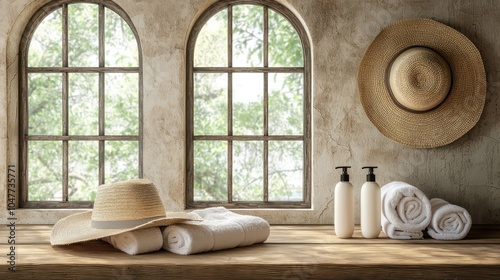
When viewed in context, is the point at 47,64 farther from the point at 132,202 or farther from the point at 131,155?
the point at 132,202

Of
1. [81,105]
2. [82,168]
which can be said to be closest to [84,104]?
[81,105]

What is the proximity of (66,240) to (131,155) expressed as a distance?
0.87m

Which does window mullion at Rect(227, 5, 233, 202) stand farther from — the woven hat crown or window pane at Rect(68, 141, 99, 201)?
the woven hat crown

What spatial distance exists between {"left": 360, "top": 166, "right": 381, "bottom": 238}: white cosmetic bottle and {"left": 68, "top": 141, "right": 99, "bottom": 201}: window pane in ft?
4.49

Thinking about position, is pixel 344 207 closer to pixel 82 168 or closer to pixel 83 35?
pixel 82 168

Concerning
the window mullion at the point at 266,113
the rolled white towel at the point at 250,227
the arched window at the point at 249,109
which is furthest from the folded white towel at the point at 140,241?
the window mullion at the point at 266,113

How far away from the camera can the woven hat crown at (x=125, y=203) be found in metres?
2.21

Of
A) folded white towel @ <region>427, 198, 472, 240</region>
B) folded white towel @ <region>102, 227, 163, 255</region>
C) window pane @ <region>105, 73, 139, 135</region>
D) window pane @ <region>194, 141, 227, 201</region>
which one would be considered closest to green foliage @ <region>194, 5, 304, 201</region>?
window pane @ <region>194, 141, 227, 201</region>

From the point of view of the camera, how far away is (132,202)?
2.22 metres

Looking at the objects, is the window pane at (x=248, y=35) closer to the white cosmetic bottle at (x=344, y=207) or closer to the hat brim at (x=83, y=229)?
the white cosmetic bottle at (x=344, y=207)

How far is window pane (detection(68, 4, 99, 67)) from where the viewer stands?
121 inches

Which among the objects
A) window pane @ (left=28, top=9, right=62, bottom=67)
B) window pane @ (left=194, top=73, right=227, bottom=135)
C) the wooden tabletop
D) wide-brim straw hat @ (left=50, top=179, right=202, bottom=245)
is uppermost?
window pane @ (left=28, top=9, right=62, bottom=67)

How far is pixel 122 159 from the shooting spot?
10.1 feet

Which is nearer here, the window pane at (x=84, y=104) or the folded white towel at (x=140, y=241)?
the folded white towel at (x=140, y=241)
